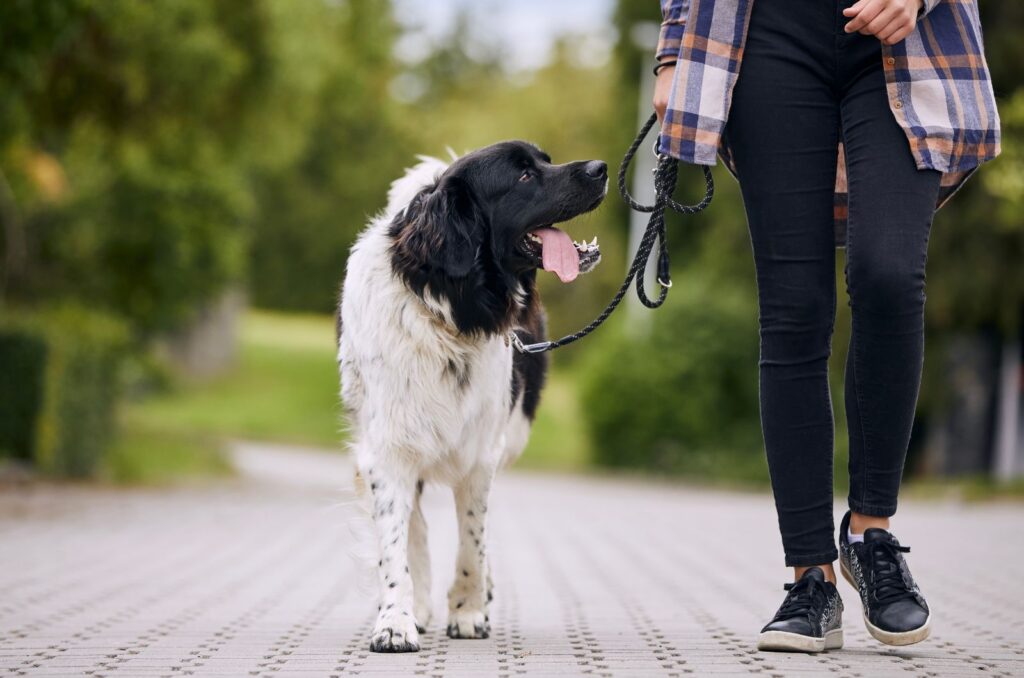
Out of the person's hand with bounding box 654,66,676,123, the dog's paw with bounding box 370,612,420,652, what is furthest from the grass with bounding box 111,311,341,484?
the person's hand with bounding box 654,66,676,123

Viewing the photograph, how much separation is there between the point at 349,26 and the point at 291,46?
17407mm

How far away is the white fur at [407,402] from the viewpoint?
4.66 meters

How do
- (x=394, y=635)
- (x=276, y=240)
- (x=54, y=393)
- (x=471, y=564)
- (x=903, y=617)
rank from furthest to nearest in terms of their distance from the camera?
(x=276, y=240) → (x=54, y=393) → (x=471, y=564) → (x=394, y=635) → (x=903, y=617)

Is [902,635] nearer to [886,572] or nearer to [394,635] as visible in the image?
[886,572]

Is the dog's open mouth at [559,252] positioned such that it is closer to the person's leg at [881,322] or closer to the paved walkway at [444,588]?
the person's leg at [881,322]

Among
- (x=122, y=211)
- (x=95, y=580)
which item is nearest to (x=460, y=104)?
(x=122, y=211)

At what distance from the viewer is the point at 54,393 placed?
16.0 metres

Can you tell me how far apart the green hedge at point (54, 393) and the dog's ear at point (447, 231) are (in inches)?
481

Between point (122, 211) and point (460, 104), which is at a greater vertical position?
point (460, 104)

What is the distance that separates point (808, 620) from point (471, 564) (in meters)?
1.52

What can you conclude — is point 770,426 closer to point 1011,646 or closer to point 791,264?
point 791,264

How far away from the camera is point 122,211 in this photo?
963 inches

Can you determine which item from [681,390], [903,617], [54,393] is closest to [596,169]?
[903,617]

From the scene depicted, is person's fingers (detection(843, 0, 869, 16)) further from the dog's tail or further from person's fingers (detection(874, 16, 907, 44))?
the dog's tail
